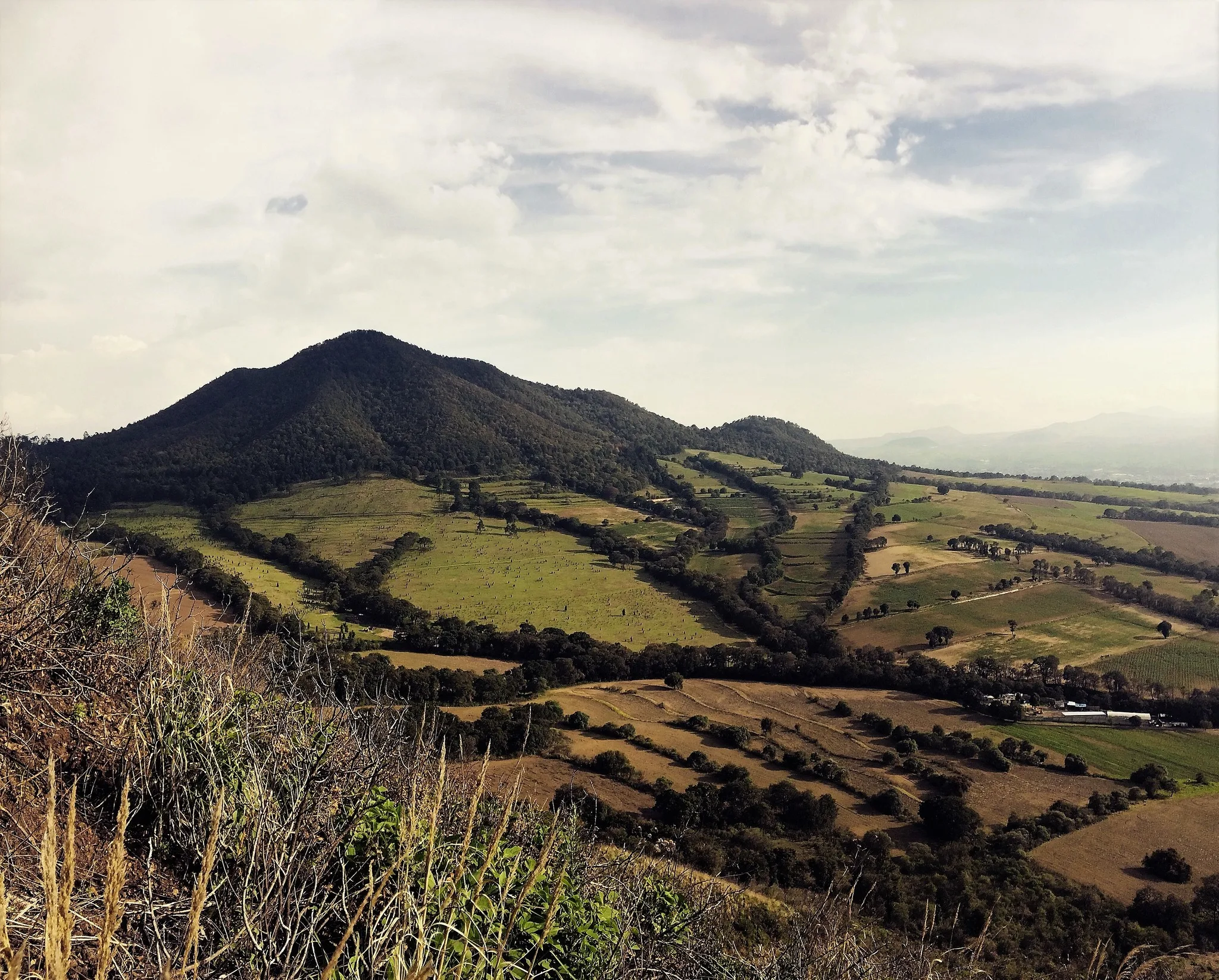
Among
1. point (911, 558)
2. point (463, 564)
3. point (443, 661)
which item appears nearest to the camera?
point (443, 661)

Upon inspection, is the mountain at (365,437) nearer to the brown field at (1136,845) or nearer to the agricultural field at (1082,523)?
the agricultural field at (1082,523)

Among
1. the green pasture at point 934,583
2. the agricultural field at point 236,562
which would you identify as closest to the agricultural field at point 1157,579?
the green pasture at point 934,583

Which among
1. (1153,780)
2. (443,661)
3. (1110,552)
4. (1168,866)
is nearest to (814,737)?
(1153,780)

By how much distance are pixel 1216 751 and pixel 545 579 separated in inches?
1982

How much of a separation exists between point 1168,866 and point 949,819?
721cm

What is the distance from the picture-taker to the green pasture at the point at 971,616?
50281 millimetres

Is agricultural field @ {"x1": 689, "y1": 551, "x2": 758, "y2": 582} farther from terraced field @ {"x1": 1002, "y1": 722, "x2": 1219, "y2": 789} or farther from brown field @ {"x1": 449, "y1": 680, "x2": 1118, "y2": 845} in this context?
terraced field @ {"x1": 1002, "y1": 722, "x2": 1219, "y2": 789}

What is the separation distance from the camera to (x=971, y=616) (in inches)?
2110

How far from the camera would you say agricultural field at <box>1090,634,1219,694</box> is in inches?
1577

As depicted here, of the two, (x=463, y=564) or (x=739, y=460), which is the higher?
(x=739, y=460)

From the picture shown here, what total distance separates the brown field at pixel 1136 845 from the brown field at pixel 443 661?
3217cm

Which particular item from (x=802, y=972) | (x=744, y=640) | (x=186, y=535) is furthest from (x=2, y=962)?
(x=186, y=535)

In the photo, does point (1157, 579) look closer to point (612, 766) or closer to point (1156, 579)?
point (1156, 579)

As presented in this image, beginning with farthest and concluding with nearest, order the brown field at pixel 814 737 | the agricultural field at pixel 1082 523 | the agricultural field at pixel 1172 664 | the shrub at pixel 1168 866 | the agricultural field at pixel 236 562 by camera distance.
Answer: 1. the agricultural field at pixel 1082 523
2. the agricultural field at pixel 236 562
3. the agricultural field at pixel 1172 664
4. the brown field at pixel 814 737
5. the shrub at pixel 1168 866
